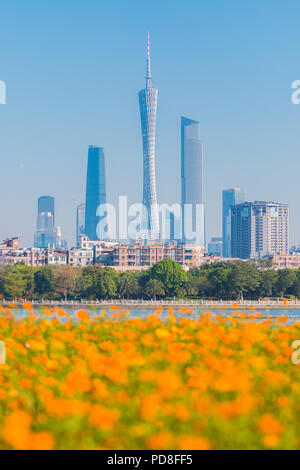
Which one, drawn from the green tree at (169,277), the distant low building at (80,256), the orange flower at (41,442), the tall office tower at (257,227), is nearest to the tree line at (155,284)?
the green tree at (169,277)

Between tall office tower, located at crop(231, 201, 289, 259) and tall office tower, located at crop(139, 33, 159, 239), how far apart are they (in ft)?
66.2

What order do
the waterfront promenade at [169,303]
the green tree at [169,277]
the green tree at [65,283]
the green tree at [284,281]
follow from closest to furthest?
1. the waterfront promenade at [169,303]
2. the green tree at [65,283]
3. the green tree at [284,281]
4. the green tree at [169,277]

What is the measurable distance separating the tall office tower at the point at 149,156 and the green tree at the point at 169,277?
8638cm

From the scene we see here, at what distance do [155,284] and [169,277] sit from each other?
255cm

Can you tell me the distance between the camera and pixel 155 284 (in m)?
70.1

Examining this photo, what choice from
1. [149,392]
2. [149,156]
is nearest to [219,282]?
[149,392]

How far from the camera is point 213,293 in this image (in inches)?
2844

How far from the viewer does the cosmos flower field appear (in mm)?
4289

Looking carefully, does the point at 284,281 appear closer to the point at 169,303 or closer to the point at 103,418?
the point at 169,303

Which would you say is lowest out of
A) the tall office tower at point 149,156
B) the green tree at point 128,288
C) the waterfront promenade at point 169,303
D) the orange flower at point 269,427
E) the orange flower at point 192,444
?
the waterfront promenade at point 169,303

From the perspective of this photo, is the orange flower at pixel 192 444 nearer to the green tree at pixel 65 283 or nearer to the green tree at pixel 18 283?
the green tree at pixel 18 283

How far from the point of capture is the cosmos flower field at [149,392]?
169 inches

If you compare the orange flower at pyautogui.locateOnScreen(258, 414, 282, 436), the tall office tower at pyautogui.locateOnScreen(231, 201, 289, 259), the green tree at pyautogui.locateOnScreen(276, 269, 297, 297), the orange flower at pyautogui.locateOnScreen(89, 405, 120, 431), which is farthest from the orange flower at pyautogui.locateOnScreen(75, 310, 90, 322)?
the tall office tower at pyautogui.locateOnScreen(231, 201, 289, 259)

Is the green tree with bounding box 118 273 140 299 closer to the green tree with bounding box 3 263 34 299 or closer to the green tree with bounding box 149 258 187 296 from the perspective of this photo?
the green tree with bounding box 149 258 187 296
